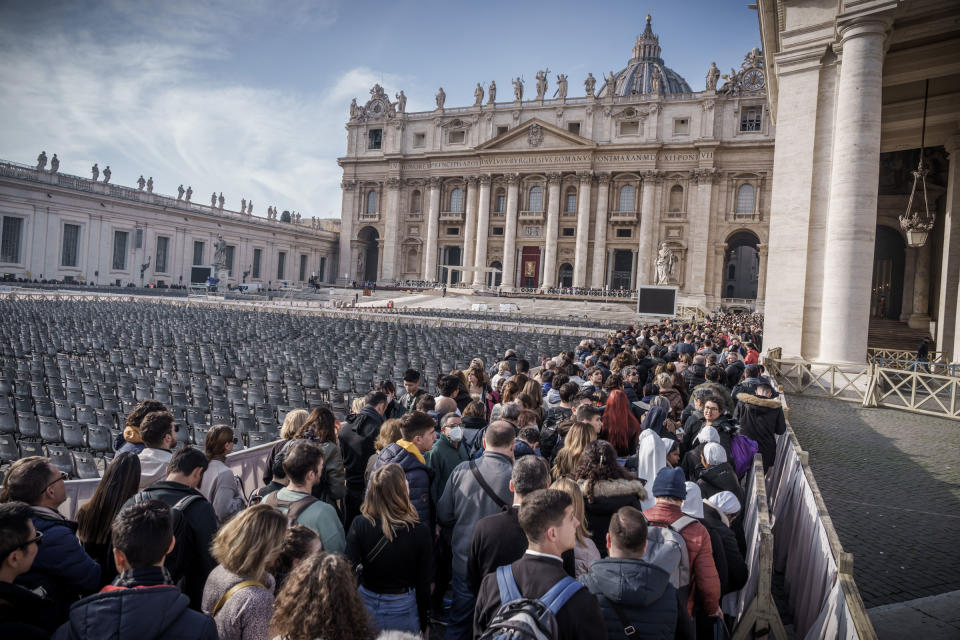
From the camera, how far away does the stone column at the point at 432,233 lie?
195ft

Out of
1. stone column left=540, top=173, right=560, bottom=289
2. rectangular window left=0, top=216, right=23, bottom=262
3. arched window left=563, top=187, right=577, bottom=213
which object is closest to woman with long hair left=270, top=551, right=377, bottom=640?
stone column left=540, top=173, right=560, bottom=289

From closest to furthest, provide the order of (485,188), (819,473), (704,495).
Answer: (704,495), (819,473), (485,188)

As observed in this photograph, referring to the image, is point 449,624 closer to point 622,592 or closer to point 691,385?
point 622,592

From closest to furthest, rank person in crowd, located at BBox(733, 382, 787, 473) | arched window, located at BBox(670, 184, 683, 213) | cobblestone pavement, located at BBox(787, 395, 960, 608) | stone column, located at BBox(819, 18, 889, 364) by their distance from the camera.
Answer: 1. cobblestone pavement, located at BBox(787, 395, 960, 608)
2. person in crowd, located at BBox(733, 382, 787, 473)
3. stone column, located at BBox(819, 18, 889, 364)
4. arched window, located at BBox(670, 184, 683, 213)

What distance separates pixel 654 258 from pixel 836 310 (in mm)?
39797

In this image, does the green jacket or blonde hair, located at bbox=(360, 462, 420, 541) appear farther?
the green jacket

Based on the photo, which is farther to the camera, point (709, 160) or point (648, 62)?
point (648, 62)

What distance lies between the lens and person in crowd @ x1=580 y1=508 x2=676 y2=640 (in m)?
2.54

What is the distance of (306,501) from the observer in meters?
3.22

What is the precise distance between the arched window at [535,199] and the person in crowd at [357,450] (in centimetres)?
5284

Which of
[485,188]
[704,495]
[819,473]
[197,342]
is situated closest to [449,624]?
[704,495]

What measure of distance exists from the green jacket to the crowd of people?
0.02 meters

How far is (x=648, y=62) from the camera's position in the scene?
77750 millimetres

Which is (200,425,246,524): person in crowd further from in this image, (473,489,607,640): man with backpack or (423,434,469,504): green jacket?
(473,489,607,640): man with backpack
